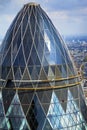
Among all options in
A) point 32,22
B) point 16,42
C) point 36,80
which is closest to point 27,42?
point 16,42

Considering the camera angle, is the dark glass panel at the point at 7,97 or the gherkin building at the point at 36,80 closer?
the gherkin building at the point at 36,80

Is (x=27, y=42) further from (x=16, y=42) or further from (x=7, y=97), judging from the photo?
(x=7, y=97)

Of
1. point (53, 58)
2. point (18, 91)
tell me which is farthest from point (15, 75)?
point (53, 58)

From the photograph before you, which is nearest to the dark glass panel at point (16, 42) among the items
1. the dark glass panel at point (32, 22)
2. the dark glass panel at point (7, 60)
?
the dark glass panel at point (7, 60)

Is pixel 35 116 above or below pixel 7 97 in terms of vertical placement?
below

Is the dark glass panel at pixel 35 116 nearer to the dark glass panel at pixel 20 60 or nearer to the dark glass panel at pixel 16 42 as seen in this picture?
the dark glass panel at pixel 20 60

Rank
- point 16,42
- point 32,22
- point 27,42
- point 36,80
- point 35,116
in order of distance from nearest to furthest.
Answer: point 35,116 < point 36,80 < point 27,42 < point 16,42 < point 32,22

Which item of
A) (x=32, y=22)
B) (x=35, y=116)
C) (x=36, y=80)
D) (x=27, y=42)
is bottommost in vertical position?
(x=35, y=116)

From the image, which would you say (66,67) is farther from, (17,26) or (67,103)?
(17,26)
